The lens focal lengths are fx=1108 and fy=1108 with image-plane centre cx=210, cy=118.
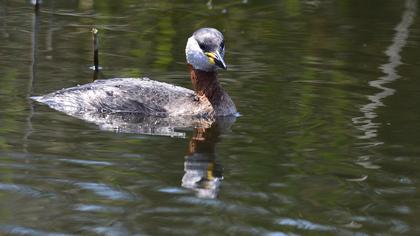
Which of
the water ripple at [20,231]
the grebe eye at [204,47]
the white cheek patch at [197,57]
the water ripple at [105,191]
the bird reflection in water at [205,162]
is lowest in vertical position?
the bird reflection in water at [205,162]

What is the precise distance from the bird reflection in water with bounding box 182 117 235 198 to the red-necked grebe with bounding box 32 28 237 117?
304 mm

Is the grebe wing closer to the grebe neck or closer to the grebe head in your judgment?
the grebe neck

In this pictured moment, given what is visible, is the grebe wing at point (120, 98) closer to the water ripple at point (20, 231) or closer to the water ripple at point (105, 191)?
the water ripple at point (105, 191)

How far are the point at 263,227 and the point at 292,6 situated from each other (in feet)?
35.5

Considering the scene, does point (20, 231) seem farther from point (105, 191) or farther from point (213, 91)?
point (213, 91)

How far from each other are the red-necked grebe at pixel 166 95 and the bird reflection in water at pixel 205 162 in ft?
1.00

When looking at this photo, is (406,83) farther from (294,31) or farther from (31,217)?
(31,217)

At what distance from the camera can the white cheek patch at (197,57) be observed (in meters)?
10.8

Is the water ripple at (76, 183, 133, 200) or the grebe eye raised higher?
the grebe eye

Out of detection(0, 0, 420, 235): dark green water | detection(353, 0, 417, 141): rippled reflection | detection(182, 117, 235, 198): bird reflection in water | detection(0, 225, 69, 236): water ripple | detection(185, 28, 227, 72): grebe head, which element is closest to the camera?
detection(0, 225, 69, 236): water ripple

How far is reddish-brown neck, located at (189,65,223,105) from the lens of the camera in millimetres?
10836

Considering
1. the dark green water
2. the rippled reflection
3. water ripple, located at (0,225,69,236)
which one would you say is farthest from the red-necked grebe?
water ripple, located at (0,225,69,236)

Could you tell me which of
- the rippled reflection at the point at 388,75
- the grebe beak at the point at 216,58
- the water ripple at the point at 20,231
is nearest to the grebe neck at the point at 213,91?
the grebe beak at the point at 216,58

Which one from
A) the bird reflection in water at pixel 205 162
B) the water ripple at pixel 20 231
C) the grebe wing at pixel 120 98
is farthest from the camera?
the grebe wing at pixel 120 98
